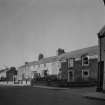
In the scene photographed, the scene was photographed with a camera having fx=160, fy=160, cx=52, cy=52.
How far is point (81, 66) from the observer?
1403 inches

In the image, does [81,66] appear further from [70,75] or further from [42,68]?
[42,68]

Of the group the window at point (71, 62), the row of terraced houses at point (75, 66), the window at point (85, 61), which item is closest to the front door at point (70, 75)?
the row of terraced houses at point (75, 66)

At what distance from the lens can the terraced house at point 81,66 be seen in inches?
1312

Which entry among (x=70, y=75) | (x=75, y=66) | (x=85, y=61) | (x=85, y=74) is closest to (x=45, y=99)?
(x=85, y=74)

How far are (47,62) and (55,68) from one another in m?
4.72

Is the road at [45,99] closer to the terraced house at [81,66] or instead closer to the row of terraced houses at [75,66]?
the terraced house at [81,66]

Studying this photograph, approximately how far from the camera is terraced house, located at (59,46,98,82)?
109 ft

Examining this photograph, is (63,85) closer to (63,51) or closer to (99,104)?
(99,104)

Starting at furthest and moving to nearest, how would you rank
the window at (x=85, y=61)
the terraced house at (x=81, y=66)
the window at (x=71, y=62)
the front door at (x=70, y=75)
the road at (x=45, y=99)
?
the window at (x=71, y=62), the front door at (x=70, y=75), the window at (x=85, y=61), the terraced house at (x=81, y=66), the road at (x=45, y=99)

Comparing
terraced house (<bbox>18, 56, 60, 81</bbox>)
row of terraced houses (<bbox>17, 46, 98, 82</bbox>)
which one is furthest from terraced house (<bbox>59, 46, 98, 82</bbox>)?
terraced house (<bbox>18, 56, 60, 81</bbox>)

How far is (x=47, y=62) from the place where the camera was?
4769cm

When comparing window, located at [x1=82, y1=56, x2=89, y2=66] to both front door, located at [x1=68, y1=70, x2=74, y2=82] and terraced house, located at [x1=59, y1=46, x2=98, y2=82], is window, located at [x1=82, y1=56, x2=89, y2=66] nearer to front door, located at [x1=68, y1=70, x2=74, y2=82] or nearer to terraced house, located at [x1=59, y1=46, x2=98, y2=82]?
terraced house, located at [x1=59, y1=46, x2=98, y2=82]

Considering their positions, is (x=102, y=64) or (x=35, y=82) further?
(x=35, y=82)

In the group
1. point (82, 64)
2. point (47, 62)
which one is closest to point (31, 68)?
point (47, 62)
